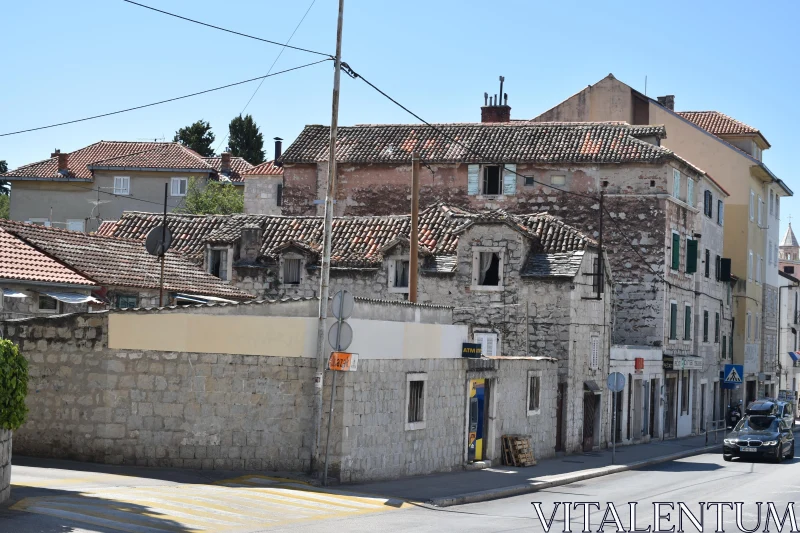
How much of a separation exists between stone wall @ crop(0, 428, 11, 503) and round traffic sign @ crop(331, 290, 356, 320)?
22.8 ft

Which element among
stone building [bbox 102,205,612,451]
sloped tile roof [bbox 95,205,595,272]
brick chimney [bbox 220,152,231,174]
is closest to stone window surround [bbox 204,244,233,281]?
stone building [bbox 102,205,612,451]

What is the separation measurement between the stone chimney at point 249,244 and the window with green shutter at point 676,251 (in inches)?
700

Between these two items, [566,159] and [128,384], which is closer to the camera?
[128,384]

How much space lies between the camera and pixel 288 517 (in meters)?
16.8

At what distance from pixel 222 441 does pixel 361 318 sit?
3620mm

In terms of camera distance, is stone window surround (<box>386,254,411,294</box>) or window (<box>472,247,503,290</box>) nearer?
window (<box>472,247,503,290</box>)

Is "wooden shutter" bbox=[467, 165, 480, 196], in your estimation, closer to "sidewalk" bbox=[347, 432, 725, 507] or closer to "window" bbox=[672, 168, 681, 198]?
"window" bbox=[672, 168, 681, 198]

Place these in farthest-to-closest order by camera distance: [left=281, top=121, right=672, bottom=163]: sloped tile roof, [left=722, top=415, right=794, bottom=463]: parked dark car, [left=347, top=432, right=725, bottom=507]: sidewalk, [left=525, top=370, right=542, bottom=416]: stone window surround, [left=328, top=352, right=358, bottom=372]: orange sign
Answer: [left=281, top=121, right=672, bottom=163]: sloped tile roof, [left=722, top=415, right=794, bottom=463]: parked dark car, [left=525, top=370, right=542, bottom=416]: stone window surround, [left=347, top=432, right=725, bottom=507]: sidewalk, [left=328, top=352, right=358, bottom=372]: orange sign

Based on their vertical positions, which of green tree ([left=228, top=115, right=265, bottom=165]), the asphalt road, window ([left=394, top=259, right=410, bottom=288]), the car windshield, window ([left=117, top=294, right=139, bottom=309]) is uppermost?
green tree ([left=228, top=115, right=265, bottom=165])

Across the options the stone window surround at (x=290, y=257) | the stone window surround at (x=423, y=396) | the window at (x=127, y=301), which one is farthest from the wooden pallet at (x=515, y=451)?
the stone window surround at (x=290, y=257)

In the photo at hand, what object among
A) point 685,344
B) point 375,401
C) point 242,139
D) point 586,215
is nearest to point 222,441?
point 375,401

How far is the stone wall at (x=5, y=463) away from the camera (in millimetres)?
14839

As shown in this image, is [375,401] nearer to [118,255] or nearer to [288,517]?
[288,517]

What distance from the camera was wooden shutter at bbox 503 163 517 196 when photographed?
4569 centimetres
